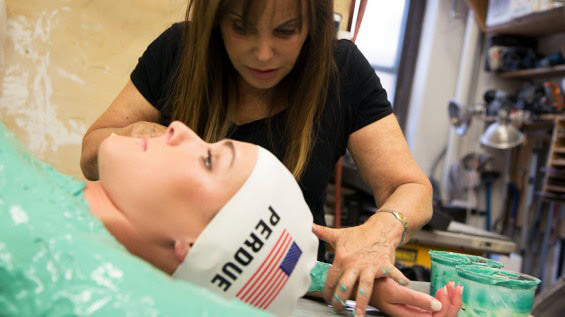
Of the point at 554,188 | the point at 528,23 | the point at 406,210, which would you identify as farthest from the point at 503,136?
the point at 406,210

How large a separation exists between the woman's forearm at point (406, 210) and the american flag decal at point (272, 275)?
43 cm

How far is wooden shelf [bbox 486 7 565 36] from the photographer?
3812 millimetres

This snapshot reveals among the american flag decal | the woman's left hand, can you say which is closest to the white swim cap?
the american flag decal

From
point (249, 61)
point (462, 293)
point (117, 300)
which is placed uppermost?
point (249, 61)

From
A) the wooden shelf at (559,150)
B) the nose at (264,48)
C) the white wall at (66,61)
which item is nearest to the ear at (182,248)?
the nose at (264,48)

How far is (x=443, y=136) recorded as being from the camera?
477cm

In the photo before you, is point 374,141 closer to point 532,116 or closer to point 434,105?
point 532,116

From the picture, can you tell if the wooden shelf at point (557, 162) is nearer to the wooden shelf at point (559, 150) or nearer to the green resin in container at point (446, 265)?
the wooden shelf at point (559, 150)

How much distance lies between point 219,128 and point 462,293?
A: 75 cm

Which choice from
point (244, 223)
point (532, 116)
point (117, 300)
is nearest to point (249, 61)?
point (244, 223)

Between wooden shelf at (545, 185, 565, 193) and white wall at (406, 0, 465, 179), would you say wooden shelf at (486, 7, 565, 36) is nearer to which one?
white wall at (406, 0, 465, 179)

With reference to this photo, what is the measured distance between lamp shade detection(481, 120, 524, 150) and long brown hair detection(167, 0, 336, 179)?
256 cm

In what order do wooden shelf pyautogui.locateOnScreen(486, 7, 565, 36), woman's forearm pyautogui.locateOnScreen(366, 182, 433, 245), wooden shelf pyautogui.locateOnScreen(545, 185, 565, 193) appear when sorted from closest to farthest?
woman's forearm pyautogui.locateOnScreen(366, 182, 433, 245) < wooden shelf pyautogui.locateOnScreen(545, 185, 565, 193) < wooden shelf pyautogui.locateOnScreen(486, 7, 565, 36)

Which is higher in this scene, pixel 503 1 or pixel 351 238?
pixel 503 1
